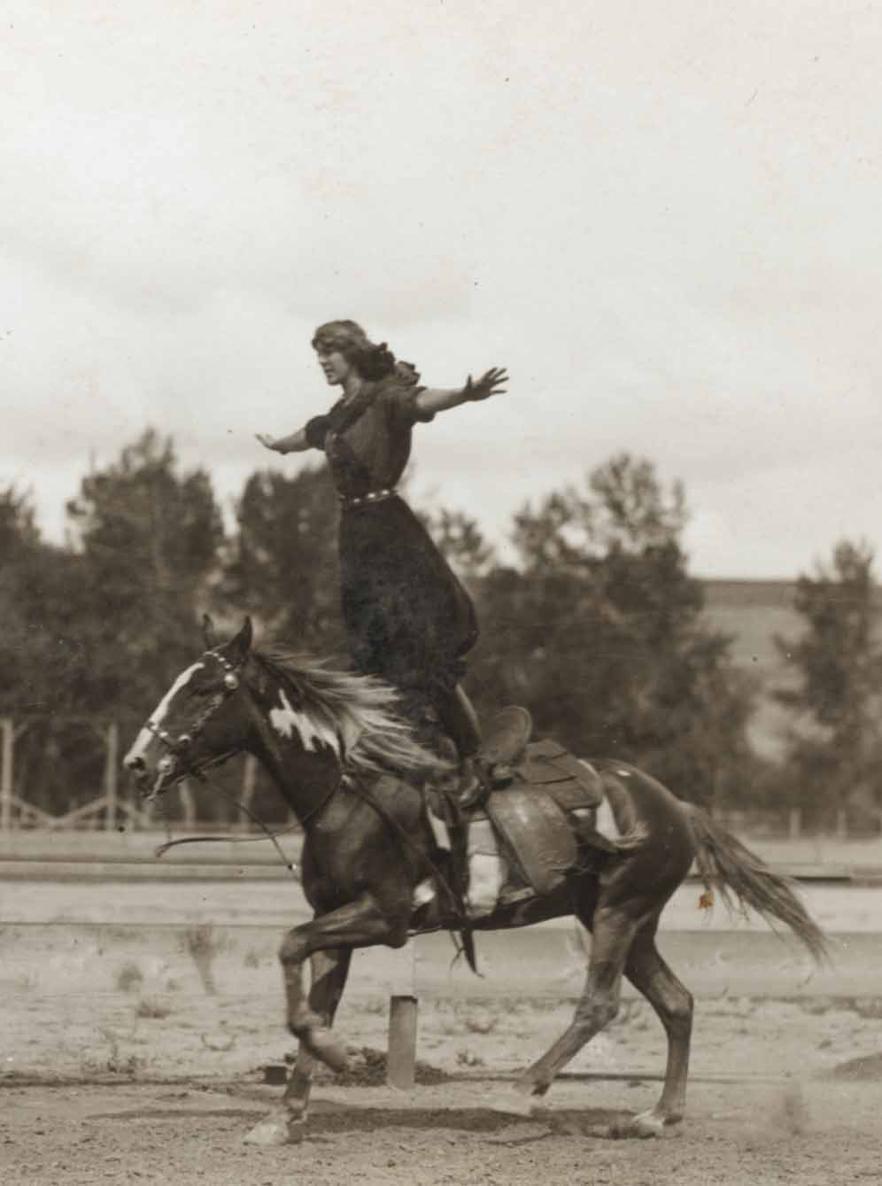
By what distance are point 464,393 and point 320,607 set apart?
27174 millimetres

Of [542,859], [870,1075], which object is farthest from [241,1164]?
[870,1075]

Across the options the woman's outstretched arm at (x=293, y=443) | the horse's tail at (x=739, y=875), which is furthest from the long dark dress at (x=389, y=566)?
the horse's tail at (x=739, y=875)

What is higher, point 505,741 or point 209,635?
point 209,635

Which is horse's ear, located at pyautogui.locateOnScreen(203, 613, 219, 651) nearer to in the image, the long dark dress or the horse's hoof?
the long dark dress

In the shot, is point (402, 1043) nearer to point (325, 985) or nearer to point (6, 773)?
point (325, 985)

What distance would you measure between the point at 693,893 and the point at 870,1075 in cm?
1383

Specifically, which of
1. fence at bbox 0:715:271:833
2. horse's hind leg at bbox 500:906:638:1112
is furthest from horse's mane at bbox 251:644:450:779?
fence at bbox 0:715:271:833

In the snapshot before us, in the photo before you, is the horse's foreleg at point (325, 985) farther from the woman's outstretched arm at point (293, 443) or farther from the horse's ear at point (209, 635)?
the woman's outstretched arm at point (293, 443)

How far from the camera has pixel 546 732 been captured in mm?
40812

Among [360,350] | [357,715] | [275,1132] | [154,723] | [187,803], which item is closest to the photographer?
[275,1132]

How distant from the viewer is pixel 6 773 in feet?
136

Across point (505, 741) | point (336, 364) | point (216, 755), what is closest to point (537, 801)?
point (505, 741)

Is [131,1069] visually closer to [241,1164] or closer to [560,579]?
[241,1164]

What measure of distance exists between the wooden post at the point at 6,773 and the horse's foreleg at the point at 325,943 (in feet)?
101
